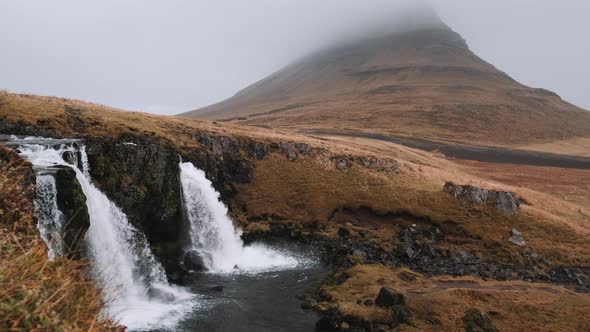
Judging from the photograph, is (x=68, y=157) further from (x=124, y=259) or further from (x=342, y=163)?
(x=342, y=163)

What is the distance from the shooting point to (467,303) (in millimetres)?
25672

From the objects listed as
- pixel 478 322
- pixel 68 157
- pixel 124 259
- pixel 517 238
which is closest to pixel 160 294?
pixel 124 259

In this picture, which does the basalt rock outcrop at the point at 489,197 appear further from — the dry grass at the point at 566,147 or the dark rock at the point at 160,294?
the dry grass at the point at 566,147

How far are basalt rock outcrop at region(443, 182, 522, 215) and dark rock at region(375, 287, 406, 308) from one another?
26.7 meters

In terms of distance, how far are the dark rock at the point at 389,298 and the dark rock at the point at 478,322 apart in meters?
4.27

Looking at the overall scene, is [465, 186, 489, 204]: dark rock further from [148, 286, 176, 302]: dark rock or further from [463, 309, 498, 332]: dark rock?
[148, 286, 176, 302]: dark rock

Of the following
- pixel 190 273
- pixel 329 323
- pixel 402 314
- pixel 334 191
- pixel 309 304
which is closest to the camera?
pixel 402 314

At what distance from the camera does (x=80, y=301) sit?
742cm

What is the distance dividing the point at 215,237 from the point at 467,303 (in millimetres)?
26688

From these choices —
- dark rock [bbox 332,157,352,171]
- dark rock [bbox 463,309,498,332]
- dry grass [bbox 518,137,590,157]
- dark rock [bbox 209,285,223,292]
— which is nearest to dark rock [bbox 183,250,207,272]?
dark rock [bbox 209,285,223,292]

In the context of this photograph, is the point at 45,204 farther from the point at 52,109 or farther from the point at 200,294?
the point at 52,109

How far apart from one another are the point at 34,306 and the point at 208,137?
49.2 metres

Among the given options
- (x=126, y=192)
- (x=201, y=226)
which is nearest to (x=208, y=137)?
(x=201, y=226)

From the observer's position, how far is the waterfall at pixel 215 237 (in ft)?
128
